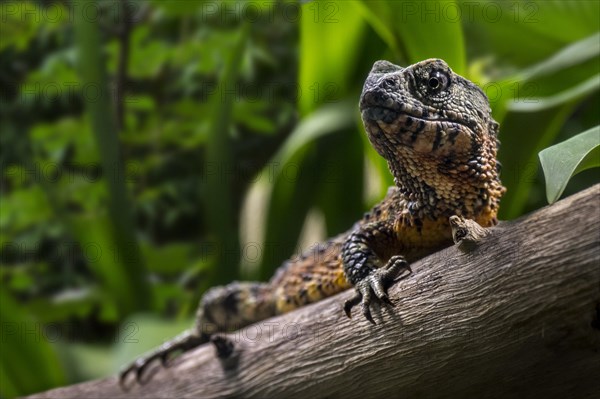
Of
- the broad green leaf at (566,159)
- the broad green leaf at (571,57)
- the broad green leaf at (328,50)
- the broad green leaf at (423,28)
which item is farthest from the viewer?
the broad green leaf at (328,50)

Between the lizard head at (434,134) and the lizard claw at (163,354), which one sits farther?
the lizard claw at (163,354)

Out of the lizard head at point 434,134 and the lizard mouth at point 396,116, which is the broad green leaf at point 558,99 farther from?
the lizard mouth at point 396,116

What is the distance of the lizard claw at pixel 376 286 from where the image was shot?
54.1 inches

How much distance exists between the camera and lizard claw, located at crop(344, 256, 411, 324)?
1375 mm

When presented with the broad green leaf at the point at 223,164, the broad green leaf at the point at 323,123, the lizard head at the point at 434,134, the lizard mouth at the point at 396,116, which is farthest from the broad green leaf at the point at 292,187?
the lizard mouth at the point at 396,116

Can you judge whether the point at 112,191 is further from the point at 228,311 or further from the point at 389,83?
the point at 389,83

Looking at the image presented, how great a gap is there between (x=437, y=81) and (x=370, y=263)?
41 centimetres

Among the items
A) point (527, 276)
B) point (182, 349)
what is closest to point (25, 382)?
point (182, 349)

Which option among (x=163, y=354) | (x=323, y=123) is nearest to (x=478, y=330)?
(x=163, y=354)

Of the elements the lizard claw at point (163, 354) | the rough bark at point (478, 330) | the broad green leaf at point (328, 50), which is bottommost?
the rough bark at point (478, 330)

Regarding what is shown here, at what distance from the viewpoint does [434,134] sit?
1.37 m

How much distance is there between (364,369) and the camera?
1402 mm

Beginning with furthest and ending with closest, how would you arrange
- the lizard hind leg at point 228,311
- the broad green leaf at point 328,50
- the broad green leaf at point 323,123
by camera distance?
the broad green leaf at point 323,123, the broad green leaf at point 328,50, the lizard hind leg at point 228,311

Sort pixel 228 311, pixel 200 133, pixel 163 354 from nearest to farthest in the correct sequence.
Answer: pixel 163 354, pixel 228 311, pixel 200 133
